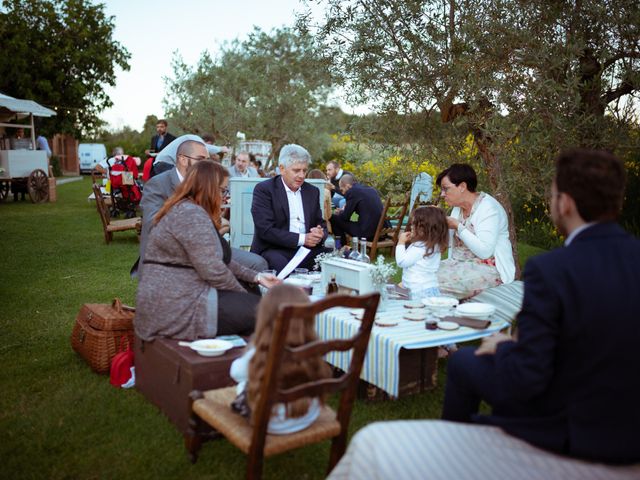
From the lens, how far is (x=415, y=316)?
377cm

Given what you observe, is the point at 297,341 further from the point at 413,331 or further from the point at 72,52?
the point at 72,52

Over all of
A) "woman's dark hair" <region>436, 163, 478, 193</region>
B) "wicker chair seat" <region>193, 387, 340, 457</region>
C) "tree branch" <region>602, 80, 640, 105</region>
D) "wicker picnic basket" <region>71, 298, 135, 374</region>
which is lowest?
"wicker picnic basket" <region>71, 298, 135, 374</region>

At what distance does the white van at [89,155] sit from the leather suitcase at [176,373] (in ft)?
118

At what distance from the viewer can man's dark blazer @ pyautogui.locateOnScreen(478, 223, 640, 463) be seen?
190cm

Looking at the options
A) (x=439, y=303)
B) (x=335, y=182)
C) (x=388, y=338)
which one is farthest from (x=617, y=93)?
(x=335, y=182)

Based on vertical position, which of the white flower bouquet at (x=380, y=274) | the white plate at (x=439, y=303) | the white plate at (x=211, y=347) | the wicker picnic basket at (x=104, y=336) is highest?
the white flower bouquet at (x=380, y=274)

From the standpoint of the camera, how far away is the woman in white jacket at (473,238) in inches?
193

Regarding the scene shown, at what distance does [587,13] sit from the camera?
495 centimetres

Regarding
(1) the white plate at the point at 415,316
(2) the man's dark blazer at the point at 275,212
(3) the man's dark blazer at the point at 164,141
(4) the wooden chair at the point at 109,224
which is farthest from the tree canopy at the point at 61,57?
(1) the white plate at the point at 415,316

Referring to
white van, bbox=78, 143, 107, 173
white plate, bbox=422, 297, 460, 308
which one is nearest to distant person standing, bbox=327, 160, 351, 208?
white plate, bbox=422, 297, 460, 308

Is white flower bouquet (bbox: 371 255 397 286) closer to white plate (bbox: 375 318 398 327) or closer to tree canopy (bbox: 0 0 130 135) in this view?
white plate (bbox: 375 318 398 327)

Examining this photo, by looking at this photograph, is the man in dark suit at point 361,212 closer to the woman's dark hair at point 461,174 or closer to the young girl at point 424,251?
the woman's dark hair at point 461,174

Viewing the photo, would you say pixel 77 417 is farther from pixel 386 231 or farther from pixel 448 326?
pixel 386 231

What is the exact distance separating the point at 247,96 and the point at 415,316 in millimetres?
19502
